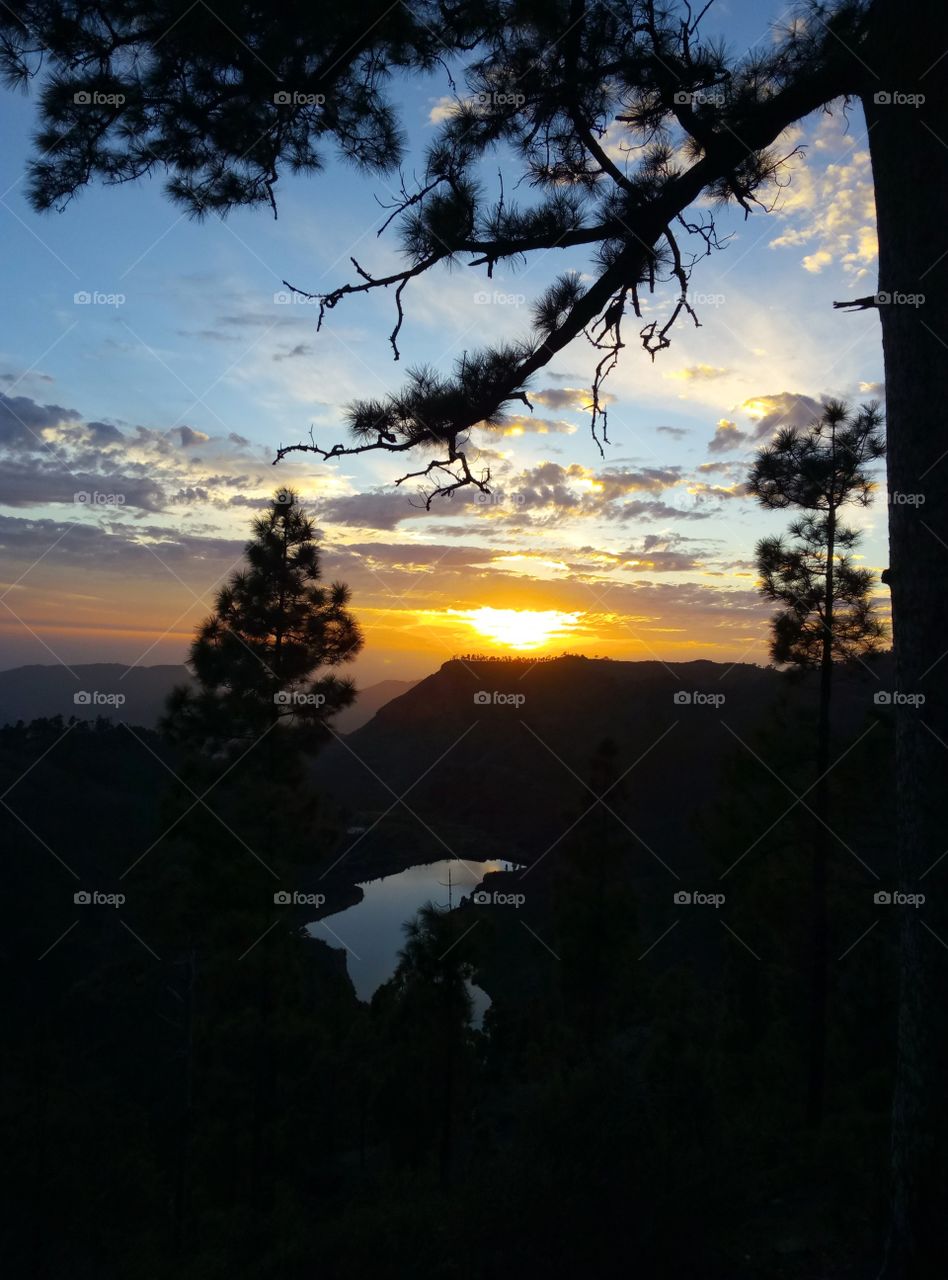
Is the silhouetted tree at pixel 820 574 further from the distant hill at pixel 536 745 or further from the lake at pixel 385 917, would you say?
the distant hill at pixel 536 745

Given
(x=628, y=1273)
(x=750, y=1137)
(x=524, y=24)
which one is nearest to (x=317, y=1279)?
(x=628, y=1273)

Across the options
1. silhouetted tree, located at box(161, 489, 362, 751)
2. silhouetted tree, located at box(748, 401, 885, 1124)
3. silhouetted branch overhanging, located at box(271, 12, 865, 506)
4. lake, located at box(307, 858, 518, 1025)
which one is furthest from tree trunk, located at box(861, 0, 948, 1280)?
lake, located at box(307, 858, 518, 1025)

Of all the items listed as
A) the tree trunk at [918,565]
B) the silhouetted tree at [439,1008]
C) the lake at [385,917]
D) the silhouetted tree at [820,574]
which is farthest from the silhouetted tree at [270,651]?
the lake at [385,917]

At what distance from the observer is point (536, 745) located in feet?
250

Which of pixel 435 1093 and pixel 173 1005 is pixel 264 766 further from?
pixel 173 1005

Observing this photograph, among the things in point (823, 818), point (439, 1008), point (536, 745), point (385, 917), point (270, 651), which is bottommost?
point (385, 917)

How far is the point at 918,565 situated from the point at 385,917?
46.7 metres

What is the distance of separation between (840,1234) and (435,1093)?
11610 mm

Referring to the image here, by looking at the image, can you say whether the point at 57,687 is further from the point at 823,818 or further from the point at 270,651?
the point at 823,818

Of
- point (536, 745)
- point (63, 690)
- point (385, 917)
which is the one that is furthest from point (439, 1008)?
point (63, 690)

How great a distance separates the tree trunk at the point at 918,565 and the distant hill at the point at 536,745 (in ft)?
162

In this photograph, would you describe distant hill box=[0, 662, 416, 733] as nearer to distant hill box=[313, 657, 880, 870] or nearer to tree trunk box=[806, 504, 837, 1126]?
distant hill box=[313, 657, 880, 870]

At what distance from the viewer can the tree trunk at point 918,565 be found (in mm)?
3312

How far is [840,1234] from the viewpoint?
4203 mm
